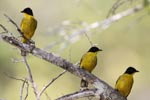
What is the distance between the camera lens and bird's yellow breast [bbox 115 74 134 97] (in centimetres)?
532

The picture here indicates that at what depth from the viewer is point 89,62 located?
541 cm

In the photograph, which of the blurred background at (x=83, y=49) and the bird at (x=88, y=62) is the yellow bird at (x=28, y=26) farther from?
the blurred background at (x=83, y=49)

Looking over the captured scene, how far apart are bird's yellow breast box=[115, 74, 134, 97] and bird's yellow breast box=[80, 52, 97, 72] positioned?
9.7 inches

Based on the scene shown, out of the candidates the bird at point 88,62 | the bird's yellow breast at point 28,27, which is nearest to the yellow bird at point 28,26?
the bird's yellow breast at point 28,27

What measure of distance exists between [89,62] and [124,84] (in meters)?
0.33

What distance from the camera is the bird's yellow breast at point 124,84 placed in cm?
532

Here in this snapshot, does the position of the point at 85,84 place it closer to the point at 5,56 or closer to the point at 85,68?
the point at 85,68

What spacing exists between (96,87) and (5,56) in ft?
34.5

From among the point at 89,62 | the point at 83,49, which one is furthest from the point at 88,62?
the point at 83,49

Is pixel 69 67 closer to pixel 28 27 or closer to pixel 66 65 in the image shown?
pixel 66 65

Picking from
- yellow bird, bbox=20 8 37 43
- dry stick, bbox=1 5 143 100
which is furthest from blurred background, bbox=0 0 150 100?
dry stick, bbox=1 5 143 100

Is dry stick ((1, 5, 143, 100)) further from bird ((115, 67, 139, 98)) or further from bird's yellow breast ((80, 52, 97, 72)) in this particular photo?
bird's yellow breast ((80, 52, 97, 72))

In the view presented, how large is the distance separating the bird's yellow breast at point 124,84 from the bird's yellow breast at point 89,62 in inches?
9.7

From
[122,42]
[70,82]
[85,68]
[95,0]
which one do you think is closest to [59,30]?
[85,68]
